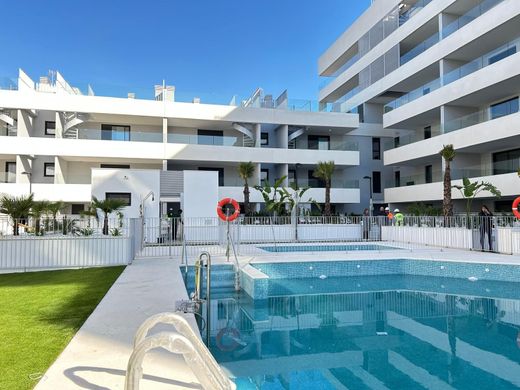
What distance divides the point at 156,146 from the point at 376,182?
20050mm

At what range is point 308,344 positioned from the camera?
6516 millimetres

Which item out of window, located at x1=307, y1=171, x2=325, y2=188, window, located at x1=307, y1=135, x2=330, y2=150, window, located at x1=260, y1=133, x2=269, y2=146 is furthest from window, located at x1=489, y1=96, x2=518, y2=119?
window, located at x1=260, y1=133, x2=269, y2=146

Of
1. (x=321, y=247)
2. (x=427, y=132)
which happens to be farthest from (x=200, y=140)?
(x=427, y=132)

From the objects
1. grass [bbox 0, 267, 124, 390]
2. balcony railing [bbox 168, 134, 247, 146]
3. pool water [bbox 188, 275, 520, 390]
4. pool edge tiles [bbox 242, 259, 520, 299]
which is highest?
balcony railing [bbox 168, 134, 247, 146]

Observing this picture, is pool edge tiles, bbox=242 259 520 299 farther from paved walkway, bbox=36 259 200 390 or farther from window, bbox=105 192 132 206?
window, bbox=105 192 132 206

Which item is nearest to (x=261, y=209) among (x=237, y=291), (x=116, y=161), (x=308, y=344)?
(x=116, y=161)

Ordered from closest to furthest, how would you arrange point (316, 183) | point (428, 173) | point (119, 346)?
1. point (119, 346)
2. point (428, 173)
3. point (316, 183)

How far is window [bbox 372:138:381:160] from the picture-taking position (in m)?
36.6

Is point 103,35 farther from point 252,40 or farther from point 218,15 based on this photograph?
point 252,40

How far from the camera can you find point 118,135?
94.5ft

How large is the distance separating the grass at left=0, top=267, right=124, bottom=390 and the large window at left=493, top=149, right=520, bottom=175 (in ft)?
71.9

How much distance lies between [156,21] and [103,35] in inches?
173

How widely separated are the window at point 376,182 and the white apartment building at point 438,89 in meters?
0.29

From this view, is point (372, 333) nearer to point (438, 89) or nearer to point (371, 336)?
point (371, 336)
